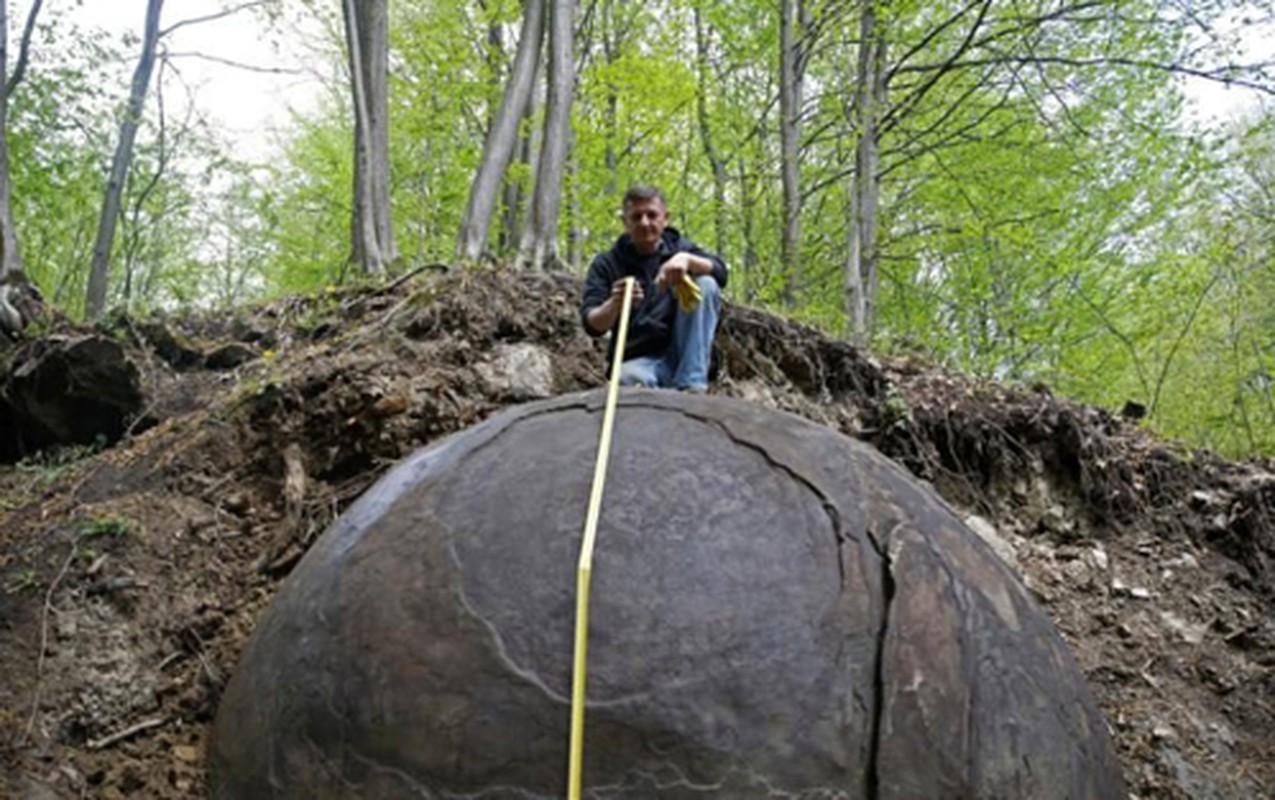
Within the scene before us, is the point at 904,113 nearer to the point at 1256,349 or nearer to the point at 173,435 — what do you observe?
the point at 1256,349

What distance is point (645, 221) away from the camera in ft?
11.9

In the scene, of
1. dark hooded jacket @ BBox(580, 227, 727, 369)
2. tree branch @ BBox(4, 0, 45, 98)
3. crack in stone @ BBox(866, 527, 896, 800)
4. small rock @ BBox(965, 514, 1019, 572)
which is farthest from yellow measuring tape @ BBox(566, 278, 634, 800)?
tree branch @ BBox(4, 0, 45, 98)

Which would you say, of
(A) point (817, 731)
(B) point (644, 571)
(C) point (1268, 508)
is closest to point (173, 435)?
(B) point (644, 571)

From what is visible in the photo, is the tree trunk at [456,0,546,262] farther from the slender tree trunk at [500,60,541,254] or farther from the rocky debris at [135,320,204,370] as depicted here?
the slender tree trunk at [500,60,541,254]

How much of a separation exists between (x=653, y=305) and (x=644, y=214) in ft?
1.26

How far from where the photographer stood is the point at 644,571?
68.6 inches

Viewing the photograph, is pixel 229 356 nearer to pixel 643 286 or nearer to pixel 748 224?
pixel 643 286

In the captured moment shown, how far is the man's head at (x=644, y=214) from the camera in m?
3.62

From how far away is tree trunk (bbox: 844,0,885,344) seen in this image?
9516 millimetres

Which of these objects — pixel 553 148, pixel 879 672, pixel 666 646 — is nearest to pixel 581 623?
pixel 666 646

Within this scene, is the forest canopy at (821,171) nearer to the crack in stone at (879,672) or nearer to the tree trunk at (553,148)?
the tree trunk at (553,148)

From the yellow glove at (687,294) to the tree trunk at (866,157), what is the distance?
6.22 m

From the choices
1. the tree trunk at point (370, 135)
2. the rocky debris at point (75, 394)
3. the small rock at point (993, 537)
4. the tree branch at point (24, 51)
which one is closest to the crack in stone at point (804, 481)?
the small rock at point (993, 537)

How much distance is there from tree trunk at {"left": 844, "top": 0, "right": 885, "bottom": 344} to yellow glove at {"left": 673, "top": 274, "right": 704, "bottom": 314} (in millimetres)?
6221
